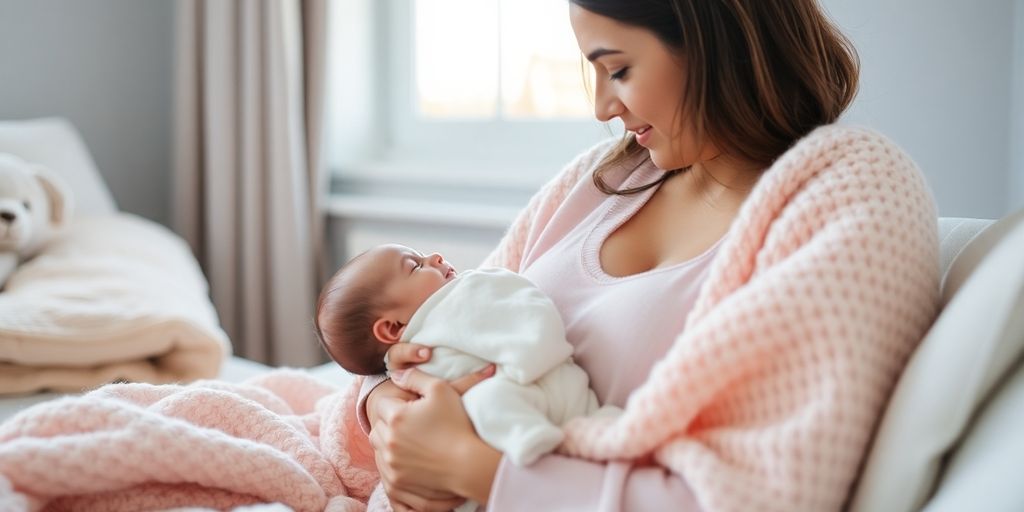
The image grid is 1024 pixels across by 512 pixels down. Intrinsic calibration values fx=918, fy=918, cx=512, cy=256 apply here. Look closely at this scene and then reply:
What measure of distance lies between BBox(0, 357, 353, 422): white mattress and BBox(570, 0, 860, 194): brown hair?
898mm

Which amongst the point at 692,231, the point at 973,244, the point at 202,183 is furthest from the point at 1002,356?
the point at 202,183

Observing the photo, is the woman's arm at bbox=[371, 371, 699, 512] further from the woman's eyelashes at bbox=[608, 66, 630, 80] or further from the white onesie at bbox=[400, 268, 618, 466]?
the woman's eyelashes at bbox=[608, 66, 630, 80]

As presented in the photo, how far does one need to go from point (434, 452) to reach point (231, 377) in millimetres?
986

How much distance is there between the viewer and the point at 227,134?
270 cm

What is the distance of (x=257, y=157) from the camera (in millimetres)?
2654

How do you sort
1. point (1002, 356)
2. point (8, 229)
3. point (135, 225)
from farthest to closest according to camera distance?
point (135, 225) → point (8, 229) → point (1002, 356)

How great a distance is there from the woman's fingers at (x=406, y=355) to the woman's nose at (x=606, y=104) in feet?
1.12

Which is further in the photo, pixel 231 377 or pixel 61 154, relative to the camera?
pixel 61 154

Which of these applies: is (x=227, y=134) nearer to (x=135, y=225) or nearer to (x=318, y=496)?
(x=135, y=225)

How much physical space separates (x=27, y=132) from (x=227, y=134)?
1.75 feet

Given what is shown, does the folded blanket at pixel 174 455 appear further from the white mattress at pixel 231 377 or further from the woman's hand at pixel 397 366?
the white mattress at pixel 231 377

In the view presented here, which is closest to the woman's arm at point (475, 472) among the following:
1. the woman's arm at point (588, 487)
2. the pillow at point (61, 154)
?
the woman's arm at point (588, 487)

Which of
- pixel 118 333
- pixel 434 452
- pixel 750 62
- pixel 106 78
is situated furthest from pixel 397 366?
pixel 106 78

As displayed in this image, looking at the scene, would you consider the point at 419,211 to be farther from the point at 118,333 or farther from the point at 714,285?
the point at 714,285
